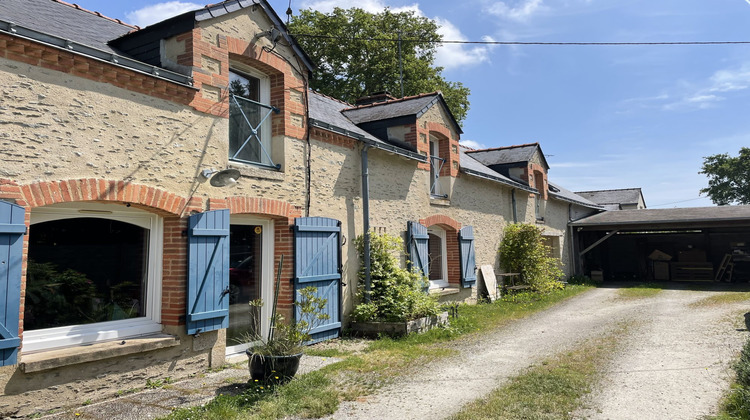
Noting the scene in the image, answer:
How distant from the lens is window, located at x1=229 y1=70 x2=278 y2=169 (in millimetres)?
6395

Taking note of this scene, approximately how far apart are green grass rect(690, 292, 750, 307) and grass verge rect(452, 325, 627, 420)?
714cm

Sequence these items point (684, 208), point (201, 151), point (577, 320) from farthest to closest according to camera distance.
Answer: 1. point (684, 208)
2. point (577, 320)
3. point (201, 151)

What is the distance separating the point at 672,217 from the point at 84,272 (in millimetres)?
18154

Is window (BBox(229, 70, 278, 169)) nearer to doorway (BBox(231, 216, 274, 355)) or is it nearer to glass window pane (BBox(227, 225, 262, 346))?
doorway (BBox(231, 216, 274, 355))

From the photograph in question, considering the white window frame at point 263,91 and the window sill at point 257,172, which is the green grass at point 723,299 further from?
the white window frame at point 263,91

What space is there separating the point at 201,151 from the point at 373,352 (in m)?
3.53

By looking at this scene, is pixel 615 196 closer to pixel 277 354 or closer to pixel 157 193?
pixel 277 354

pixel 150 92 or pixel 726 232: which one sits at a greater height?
pixel 150 92

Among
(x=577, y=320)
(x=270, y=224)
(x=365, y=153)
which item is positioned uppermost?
(x=365, y=153)

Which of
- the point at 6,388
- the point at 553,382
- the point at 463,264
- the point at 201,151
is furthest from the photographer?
the point at 463,264

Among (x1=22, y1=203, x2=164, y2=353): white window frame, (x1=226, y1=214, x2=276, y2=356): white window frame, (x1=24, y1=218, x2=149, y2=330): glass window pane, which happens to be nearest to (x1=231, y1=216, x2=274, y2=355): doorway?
(x1=226, y1=214, x2=276, y2=356): white window frame

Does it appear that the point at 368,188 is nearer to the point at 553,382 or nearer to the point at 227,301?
the point at 227,301

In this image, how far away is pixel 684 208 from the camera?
1870 cm

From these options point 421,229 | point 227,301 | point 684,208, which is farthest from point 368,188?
point 684,208
